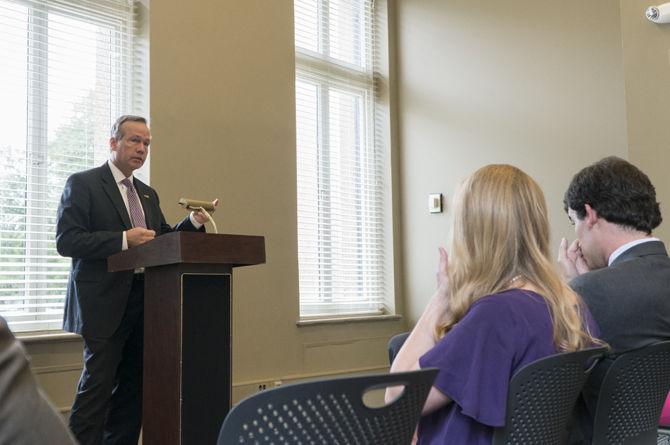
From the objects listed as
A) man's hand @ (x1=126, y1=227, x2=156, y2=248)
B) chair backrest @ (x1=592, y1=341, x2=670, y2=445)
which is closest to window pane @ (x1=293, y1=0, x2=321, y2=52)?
man's hand @ (x1=126, y1=227, x2=156, y2=248)

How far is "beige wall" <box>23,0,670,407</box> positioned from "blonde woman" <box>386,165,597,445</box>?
8.25 ft

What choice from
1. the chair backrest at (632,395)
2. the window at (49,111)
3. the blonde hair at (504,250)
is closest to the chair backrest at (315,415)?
the blonde hair at (504,250)

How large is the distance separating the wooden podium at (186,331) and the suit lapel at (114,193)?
493mm

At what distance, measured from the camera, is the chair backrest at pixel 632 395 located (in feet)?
5.64

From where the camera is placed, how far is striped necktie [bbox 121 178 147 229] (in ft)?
10.9

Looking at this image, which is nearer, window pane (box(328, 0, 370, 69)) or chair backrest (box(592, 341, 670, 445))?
chair backrest (box(592, 341, 670, 445))

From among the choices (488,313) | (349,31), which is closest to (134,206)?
(488,313)

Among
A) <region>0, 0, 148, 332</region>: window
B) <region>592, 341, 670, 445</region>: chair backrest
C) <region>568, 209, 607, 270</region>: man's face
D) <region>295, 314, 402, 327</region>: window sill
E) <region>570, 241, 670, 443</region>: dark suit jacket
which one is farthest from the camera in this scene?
<region>295, 314, 402, 327</region>: window sill

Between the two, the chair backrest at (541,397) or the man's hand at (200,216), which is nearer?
the chair backrest at (541,397)

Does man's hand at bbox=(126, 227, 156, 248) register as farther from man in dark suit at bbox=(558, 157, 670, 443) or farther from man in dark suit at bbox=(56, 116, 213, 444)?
man in dark suit at bbox=(558, 157, 670, 443)

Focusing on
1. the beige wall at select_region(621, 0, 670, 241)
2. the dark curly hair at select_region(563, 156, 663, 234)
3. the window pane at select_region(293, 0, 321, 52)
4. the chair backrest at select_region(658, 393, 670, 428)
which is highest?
the window pane at select_region(293, 0, 321, 52)

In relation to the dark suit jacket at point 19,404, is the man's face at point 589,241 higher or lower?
higher

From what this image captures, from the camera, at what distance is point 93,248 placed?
9.81ft

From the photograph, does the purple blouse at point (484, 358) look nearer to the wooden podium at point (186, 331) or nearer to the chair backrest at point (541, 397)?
the chair backrest at point (541, 397)
